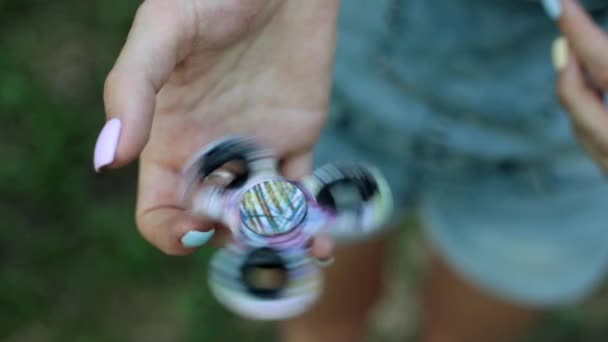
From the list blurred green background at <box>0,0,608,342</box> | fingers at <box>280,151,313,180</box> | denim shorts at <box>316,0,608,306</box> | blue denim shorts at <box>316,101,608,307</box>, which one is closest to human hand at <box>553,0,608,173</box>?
denim shorts at <box>316,0,608,306</box>

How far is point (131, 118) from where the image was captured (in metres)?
0.77

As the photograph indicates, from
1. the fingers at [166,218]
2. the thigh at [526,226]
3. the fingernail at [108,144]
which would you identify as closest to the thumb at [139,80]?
the fingernail at [108,144]

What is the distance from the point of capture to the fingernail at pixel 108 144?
0.78 metres

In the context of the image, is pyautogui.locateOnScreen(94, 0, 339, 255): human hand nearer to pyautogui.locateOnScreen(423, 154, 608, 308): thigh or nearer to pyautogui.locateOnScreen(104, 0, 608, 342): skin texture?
pyautogui.locateOnScreen(104, 0, 608, 342): skin texture

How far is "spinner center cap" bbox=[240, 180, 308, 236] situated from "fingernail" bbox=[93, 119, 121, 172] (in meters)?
0.20

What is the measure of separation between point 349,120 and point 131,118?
27.3 inches

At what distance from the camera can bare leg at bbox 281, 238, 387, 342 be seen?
1.60 metres

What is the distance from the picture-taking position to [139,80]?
0.79 meters

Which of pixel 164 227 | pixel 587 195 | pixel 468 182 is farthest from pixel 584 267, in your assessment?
pixel 164 227

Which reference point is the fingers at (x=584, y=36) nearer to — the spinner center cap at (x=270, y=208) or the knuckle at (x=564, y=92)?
the knuckle at (x=564, y=92)

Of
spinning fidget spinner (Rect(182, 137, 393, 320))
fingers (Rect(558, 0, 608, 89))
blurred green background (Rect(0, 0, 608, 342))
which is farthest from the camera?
blurred green background (Rect(0, 0, 608, 342))

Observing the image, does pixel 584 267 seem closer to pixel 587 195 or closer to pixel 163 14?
pixel 587 195

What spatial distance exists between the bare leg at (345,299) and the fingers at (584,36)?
675 mm

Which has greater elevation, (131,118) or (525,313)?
(131,118)
